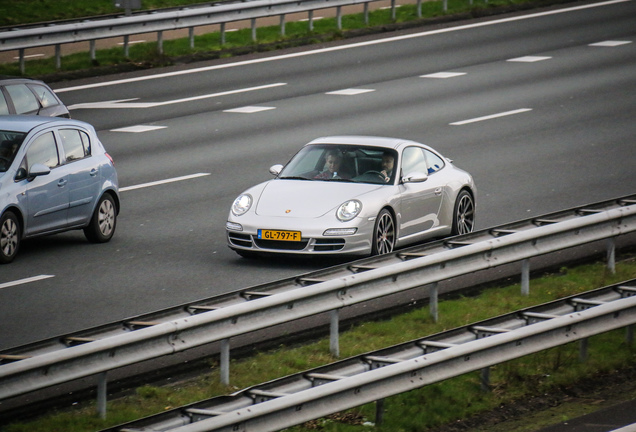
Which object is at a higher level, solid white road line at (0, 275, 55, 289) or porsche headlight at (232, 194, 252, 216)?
porsche headlight at (232, 194, 252, 216)

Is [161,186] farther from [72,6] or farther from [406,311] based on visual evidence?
[72,6]

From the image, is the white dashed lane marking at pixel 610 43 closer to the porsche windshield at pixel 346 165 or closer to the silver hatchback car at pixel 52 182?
the porsche windshield at pixel 346 165

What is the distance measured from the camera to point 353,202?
1491 centimetres

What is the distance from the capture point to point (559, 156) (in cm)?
2161

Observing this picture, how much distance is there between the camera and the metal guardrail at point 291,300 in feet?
28.8

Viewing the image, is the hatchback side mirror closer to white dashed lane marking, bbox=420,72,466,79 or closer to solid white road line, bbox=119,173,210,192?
solid white road line, bbox=119,173,210,192

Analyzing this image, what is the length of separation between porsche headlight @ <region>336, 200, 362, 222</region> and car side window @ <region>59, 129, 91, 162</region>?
3.77m

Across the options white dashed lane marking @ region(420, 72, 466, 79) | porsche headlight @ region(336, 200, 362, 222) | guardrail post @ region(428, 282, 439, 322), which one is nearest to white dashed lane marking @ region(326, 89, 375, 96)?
white dashed lane marking @ region(420, 72, 466, 79)

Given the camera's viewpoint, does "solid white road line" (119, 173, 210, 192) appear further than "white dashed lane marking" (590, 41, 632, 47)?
No

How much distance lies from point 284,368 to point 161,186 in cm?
909

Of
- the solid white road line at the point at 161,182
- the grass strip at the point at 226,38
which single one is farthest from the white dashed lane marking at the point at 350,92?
the solid white road line at the point at 161,182

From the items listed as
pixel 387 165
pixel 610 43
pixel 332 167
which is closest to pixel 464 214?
pixel 387 165

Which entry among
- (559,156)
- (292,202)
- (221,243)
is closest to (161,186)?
(221,243)

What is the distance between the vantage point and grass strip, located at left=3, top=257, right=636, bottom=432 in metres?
9.50
